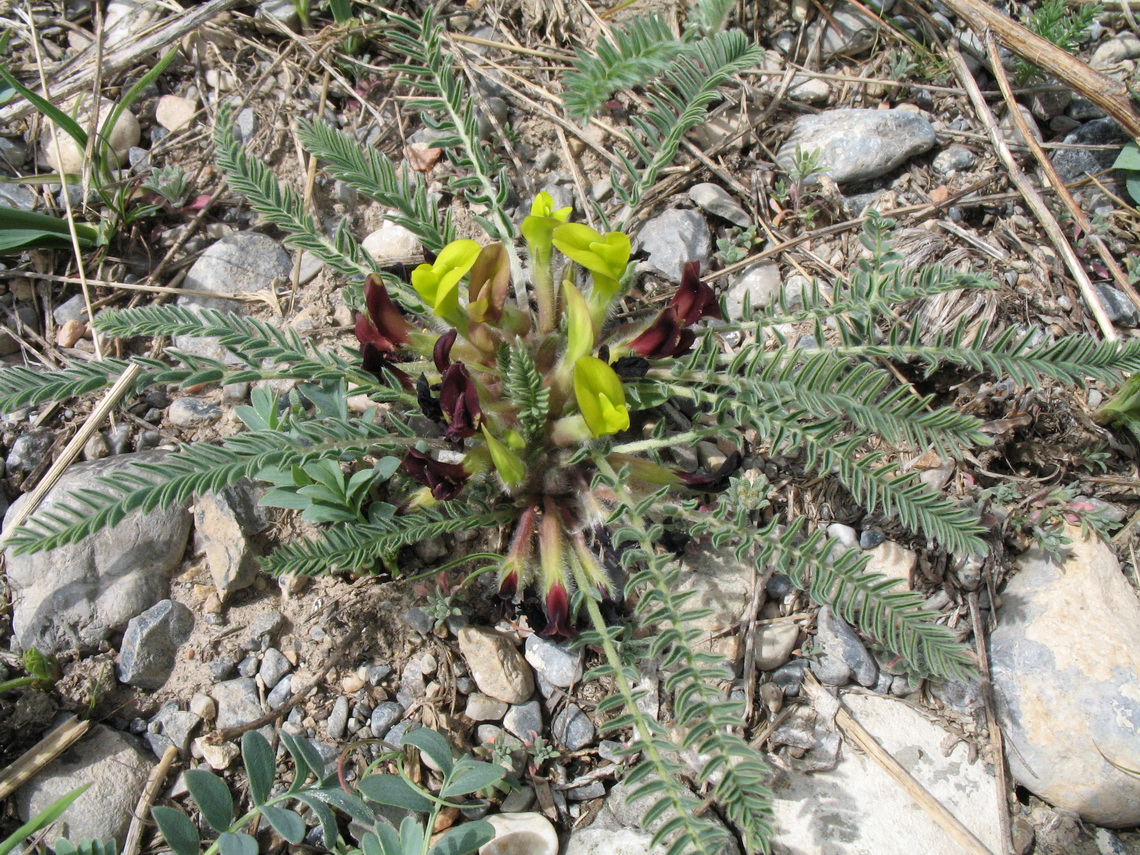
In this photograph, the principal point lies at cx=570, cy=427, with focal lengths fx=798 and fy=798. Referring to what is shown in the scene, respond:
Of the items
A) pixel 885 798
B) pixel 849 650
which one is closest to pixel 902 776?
pixel 885 798

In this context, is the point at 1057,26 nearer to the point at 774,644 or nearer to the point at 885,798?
the point at 774,644

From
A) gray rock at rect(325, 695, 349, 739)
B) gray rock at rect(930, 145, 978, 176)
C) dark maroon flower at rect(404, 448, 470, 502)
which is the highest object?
gray rock at rect(930, 145, 978, 176)

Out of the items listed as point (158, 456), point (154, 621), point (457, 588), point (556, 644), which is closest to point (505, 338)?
point (457, 588)

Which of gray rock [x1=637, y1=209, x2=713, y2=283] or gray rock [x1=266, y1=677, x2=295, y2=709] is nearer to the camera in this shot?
gray rock [x1=266, y1=677, x2=295, y2=709]

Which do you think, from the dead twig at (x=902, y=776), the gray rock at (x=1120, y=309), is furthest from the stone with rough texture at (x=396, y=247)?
the gray rock at (x=1120, y=309)

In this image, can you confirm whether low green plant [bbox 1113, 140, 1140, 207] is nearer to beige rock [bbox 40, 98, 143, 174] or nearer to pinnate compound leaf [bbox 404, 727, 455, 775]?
pinnate compound leaf [bbox 404, 727, 455, 775]

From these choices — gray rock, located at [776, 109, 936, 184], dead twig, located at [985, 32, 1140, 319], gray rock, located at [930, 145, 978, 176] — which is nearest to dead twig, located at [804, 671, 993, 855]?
dead twig, located at [985, 32, 1140, 319]
